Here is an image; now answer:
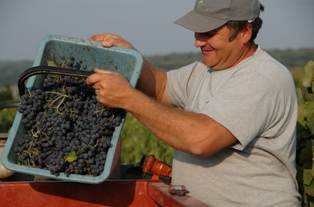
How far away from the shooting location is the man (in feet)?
10.6

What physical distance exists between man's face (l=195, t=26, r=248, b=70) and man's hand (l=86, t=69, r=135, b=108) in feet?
1.65

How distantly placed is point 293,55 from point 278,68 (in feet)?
91.0

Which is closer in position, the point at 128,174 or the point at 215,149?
the point at 215,149

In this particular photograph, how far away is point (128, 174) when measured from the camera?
4.21 meters

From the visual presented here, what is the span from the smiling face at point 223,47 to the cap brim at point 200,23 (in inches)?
1.8

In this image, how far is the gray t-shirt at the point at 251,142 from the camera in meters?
3.27

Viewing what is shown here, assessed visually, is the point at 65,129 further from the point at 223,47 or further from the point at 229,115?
the point at 223,47

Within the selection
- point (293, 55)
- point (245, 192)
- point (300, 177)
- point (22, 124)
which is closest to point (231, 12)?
point (245, 192)

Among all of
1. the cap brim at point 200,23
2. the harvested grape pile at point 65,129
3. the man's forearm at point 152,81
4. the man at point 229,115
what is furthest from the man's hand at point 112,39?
the harvested grape pile at point 65,129

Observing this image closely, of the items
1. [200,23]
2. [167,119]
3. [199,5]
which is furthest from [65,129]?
[199,5]

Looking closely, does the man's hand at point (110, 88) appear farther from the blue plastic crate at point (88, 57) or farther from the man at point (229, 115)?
the blue plastic crate at point (88, 57)

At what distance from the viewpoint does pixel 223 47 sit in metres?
3.52

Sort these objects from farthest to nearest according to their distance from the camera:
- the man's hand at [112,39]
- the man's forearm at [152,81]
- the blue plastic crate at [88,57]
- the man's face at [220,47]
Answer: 1. the man's forearm at [152,81]
2. the man's hand at [112,39]
3. the man's face at [220,47]
4. the blue plastic crate at [88,57]

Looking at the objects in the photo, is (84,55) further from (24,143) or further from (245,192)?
(245,192)
